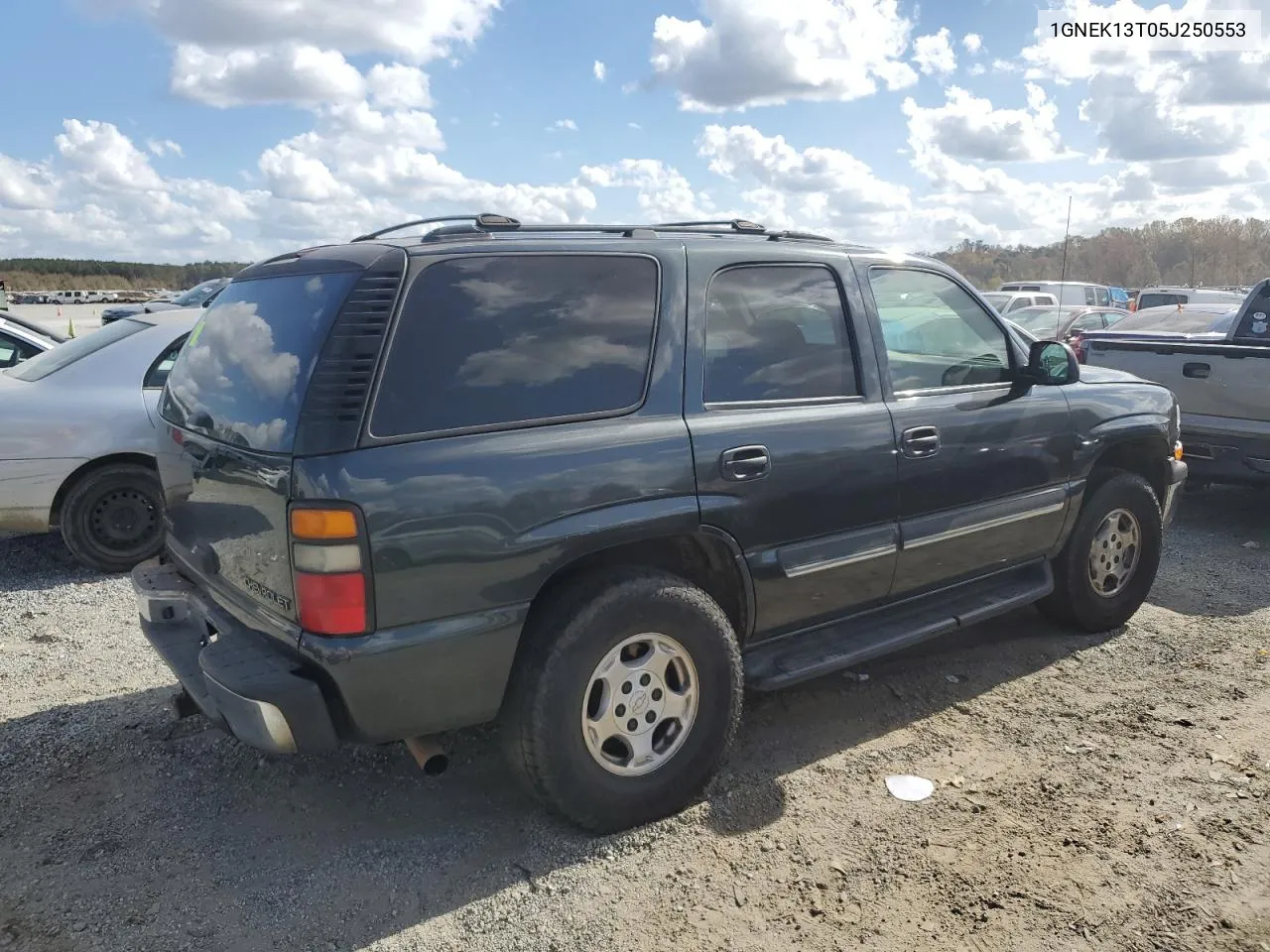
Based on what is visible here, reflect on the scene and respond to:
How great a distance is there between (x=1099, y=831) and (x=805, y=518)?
1.42m

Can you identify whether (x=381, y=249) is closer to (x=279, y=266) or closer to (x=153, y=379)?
(x=279, y=266)

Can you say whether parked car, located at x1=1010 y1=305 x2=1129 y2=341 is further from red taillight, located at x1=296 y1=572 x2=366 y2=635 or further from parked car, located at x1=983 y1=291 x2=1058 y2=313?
red taillight, located at x1=296 y1=572 x2=366 y2=635

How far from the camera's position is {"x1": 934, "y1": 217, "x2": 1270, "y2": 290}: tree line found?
58094 mm

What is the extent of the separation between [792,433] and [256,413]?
1.79m

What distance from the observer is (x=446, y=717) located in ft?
9.55

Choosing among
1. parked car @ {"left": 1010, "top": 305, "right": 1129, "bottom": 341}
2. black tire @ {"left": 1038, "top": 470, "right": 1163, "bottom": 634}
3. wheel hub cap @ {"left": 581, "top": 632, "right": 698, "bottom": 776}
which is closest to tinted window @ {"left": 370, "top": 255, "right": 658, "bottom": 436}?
wheel hub cap @ {"left": 581, "top": 632, "right": 698, "bottom": 776}

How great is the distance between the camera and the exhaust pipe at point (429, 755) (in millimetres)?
3018

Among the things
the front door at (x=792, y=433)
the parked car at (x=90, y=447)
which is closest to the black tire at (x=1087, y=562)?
the front door at (x=792, y=433)

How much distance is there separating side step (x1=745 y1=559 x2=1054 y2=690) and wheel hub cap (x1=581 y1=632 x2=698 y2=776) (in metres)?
0.37

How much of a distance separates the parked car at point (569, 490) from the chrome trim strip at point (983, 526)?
0.03 m

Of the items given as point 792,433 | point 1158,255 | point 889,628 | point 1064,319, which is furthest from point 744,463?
point 1158,255

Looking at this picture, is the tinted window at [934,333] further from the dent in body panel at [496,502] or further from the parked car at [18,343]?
the parked car at [18,343]

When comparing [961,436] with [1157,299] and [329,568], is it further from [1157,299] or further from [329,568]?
[1157,299]

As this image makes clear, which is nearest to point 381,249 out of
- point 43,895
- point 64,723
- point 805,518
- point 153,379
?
point 805,518
